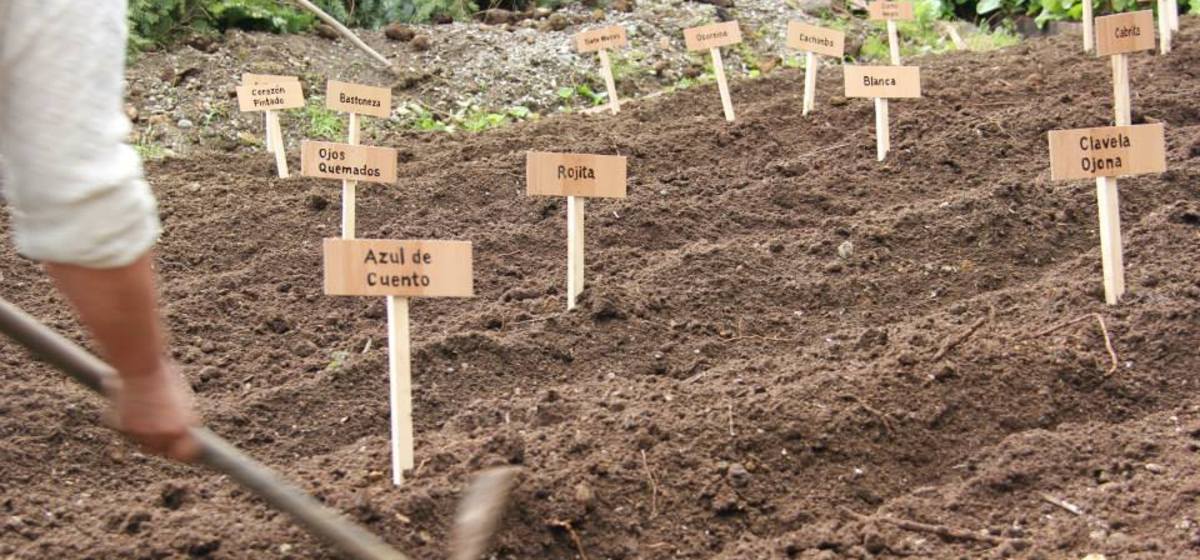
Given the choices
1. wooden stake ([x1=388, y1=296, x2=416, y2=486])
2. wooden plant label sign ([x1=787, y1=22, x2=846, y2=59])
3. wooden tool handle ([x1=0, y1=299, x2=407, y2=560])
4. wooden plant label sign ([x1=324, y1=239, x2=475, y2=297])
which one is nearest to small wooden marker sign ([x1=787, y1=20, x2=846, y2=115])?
wooden plant label sign ([x1=787, y1=22, x2=846, y2=59])

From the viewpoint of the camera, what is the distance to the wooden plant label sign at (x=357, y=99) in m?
6.31

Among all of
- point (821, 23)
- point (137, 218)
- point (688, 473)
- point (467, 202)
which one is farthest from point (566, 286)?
point (821, 23)

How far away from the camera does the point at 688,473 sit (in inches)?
134

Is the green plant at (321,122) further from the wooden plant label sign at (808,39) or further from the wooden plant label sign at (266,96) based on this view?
the wooden plant label sign at (808,39)

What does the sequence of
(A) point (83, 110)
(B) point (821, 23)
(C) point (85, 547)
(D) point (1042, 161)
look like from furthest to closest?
(B) point (821, 23) → (D) point (1042, 161) → (C) point (85, 547) → (A) point (83, 110)

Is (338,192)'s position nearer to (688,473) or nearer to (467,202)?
(467,202)

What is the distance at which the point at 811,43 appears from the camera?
6914 mm

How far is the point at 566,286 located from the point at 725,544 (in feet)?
6.10

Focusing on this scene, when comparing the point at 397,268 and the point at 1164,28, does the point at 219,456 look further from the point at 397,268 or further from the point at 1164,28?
the point at 1164,28

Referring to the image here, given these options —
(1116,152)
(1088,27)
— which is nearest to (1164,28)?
(1088,27)

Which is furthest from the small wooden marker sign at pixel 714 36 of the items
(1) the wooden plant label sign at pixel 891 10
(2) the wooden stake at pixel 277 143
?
(2) the wooden stake at pixel 277 143

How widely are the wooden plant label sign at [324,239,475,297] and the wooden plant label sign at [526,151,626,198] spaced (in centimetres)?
104

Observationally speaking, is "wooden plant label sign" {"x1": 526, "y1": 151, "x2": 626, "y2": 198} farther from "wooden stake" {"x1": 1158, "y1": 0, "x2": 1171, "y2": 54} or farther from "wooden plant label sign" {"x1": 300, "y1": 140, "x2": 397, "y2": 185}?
"wooden stake" {"x1": 1158, "y1": 0, "x2": 1171, "y2": 54}

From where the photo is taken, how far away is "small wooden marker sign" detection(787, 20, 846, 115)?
6.90 m
